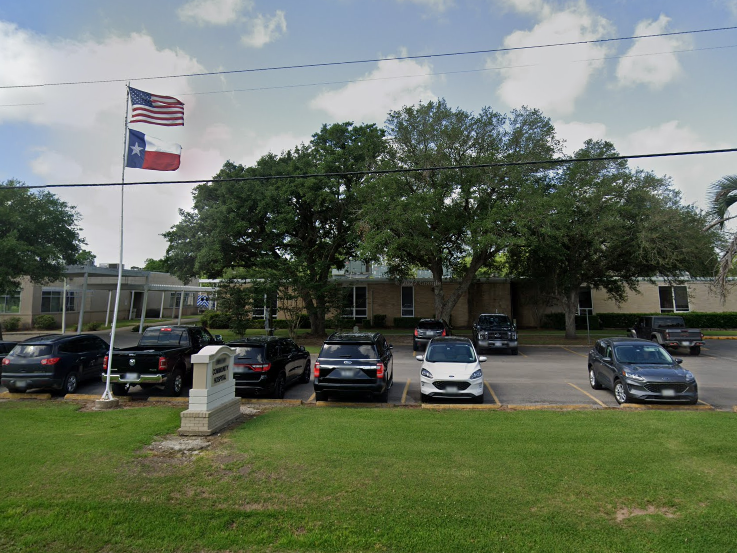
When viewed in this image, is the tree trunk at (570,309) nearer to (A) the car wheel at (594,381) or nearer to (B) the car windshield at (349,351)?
(A) the car wheel at (594,381)

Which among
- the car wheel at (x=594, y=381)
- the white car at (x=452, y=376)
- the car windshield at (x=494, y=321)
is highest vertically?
the car windshield at (x=494, y=321)

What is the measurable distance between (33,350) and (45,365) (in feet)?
2.06

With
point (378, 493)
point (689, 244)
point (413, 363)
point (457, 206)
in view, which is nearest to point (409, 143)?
point (457, 206)

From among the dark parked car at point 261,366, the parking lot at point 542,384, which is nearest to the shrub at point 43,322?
the parking lot at point 542,384

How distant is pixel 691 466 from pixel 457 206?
66.9ft

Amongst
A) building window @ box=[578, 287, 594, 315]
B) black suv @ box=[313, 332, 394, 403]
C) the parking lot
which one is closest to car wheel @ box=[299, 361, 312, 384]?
the parking lot

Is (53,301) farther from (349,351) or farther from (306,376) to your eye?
(349,351)

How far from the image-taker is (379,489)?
520 cm

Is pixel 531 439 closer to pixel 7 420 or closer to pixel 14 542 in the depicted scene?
pixel 14 542

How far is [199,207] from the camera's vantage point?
29.4m

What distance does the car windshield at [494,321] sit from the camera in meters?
24.0

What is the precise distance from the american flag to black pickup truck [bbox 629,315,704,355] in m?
22.9

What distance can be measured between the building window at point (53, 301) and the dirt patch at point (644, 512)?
1814 inches

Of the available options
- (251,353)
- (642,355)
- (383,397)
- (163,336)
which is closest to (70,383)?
(163,336)
